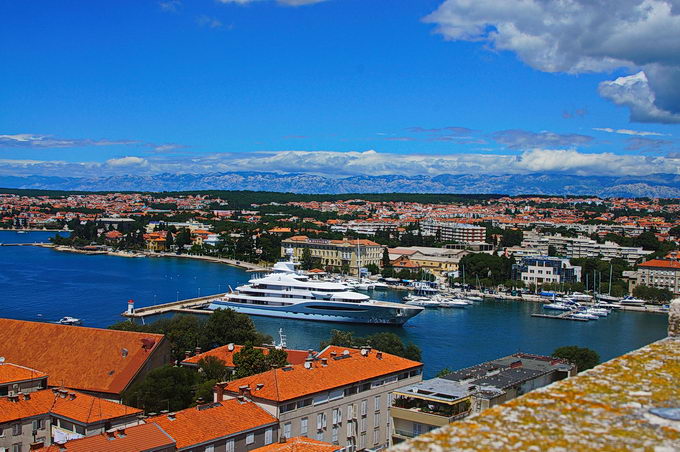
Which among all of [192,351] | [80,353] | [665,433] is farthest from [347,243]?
[665,433]

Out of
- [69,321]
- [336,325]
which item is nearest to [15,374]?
[69,321]

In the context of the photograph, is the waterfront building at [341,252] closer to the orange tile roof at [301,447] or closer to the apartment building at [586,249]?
the apartment building at [586,249]

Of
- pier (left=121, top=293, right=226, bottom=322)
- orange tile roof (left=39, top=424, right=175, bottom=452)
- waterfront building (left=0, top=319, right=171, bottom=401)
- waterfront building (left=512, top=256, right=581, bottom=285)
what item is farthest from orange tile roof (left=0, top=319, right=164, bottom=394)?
waterfront building (left=512, top=256, right=581, bottom=285)

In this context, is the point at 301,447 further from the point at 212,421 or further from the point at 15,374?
the point at 15,374

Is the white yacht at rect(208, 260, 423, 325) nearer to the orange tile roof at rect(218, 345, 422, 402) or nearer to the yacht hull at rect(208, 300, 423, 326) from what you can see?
the yacht hull at rect(208, 300, 423, 326)

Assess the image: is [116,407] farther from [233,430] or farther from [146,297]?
[146,297]

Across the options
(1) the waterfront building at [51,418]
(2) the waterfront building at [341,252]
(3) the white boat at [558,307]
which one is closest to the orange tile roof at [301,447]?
(1) the waterfront building at [51,418]
